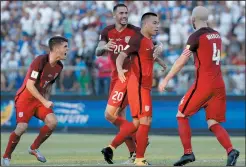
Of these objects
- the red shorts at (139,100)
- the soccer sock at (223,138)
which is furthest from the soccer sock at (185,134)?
the red shorts at (139,100)

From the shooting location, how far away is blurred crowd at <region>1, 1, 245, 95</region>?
83.7 ft

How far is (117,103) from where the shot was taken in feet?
49.6

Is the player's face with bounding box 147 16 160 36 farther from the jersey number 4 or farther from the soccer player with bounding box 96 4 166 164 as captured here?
the jersey number 4

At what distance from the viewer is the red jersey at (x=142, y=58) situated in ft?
47.3

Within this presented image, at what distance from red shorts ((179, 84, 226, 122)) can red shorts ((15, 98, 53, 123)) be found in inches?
130

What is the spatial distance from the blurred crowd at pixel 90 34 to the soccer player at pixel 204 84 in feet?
37.2

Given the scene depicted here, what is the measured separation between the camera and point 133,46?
14.3 metres

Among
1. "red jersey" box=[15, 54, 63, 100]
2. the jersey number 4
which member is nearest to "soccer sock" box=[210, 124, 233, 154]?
the jersey number 4

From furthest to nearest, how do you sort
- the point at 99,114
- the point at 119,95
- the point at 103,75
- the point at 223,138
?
the point at 99,114 < the point at 103,75 < the point at 119,95 < the point at 223,138

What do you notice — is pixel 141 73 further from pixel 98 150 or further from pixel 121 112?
pixel 98 150

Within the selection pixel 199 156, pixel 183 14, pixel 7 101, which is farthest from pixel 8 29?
pixel 199 156

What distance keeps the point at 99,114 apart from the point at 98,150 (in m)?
6.73

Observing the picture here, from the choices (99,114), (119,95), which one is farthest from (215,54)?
(99,114)

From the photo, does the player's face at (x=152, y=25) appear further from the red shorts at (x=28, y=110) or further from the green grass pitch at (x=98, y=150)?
the red shorts at (x=28, y=110)
